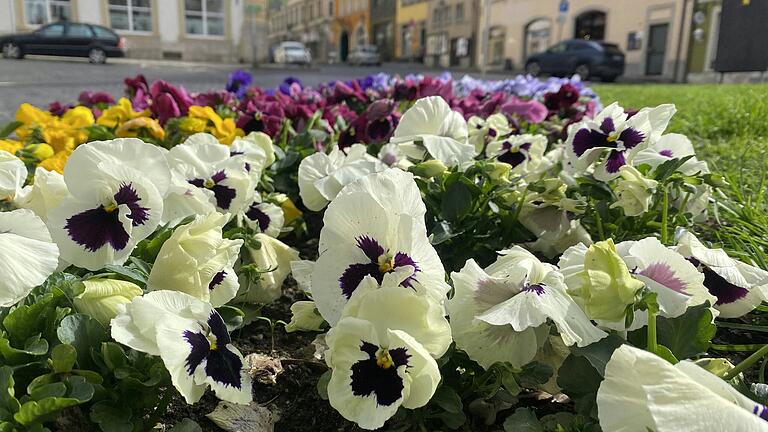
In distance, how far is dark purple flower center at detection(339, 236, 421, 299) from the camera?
2.37ft

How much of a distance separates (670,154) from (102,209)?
1040 millimetres

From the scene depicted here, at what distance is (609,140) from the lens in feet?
3.76

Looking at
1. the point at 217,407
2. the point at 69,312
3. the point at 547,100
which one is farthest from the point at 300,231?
the point at 547,100

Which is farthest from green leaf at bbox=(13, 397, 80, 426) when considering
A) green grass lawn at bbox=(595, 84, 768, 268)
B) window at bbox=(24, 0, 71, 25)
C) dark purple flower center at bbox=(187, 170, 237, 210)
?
window at bbox=(24, 0, 71, 25)

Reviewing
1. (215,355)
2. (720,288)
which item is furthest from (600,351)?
(215,355)

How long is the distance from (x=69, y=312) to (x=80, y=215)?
0.44ft

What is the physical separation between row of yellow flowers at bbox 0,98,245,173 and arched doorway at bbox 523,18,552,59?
23.1 meters

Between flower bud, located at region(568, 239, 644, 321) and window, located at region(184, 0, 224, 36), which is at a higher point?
window, located at region(184, 0, 224, 36)

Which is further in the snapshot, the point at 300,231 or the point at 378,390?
the point at 300,231

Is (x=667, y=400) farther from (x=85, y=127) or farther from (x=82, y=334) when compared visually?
(x=85, y=127)

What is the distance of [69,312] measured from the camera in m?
0.74

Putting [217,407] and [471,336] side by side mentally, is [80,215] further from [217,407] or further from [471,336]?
[471,336]

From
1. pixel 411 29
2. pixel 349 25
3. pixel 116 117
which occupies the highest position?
pixel 349 25

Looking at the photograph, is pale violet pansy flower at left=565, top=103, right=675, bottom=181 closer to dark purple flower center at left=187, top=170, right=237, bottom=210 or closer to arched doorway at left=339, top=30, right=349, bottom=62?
dark purple flower center at left=187, top=170, right=237, bottom=210
